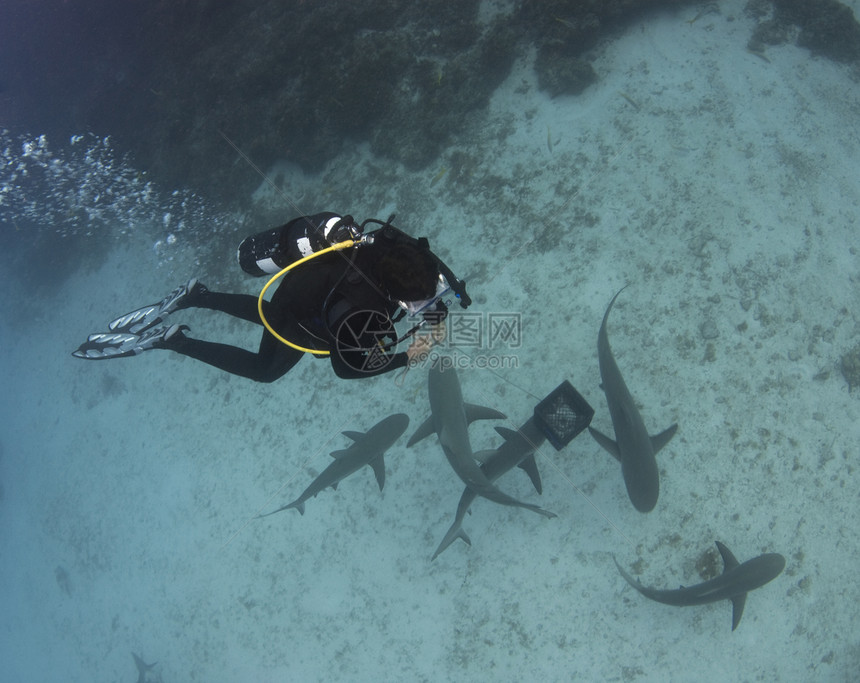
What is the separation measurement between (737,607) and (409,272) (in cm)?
516

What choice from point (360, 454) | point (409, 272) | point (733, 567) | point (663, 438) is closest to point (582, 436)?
point (663, 438)

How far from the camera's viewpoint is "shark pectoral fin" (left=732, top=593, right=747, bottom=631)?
4.55 metres

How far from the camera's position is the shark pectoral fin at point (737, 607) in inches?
179

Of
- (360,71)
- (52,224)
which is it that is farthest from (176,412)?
(52,224)

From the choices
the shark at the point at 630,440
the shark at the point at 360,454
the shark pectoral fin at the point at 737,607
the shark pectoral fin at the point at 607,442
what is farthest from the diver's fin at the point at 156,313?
the shark pectoral fin at the point at 737,607

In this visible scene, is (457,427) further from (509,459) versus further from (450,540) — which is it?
(450,540)

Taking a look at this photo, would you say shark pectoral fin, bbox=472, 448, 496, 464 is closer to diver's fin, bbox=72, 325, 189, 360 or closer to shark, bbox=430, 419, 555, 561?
shark, bbox=430, 419, 555, 561

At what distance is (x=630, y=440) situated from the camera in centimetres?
448

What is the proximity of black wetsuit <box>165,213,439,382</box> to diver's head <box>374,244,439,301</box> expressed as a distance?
147 mm

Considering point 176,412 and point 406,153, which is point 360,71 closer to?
point 406,153

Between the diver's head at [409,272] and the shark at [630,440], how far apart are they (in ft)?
8.53

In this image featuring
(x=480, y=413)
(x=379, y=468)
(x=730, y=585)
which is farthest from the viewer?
(x=379, y=468)

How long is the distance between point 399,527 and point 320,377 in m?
2.64

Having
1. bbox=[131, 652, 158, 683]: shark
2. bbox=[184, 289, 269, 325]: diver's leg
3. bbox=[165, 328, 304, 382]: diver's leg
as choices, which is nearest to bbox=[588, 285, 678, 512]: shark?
bbox=[165, 328, 304, 382]: diver's leg
